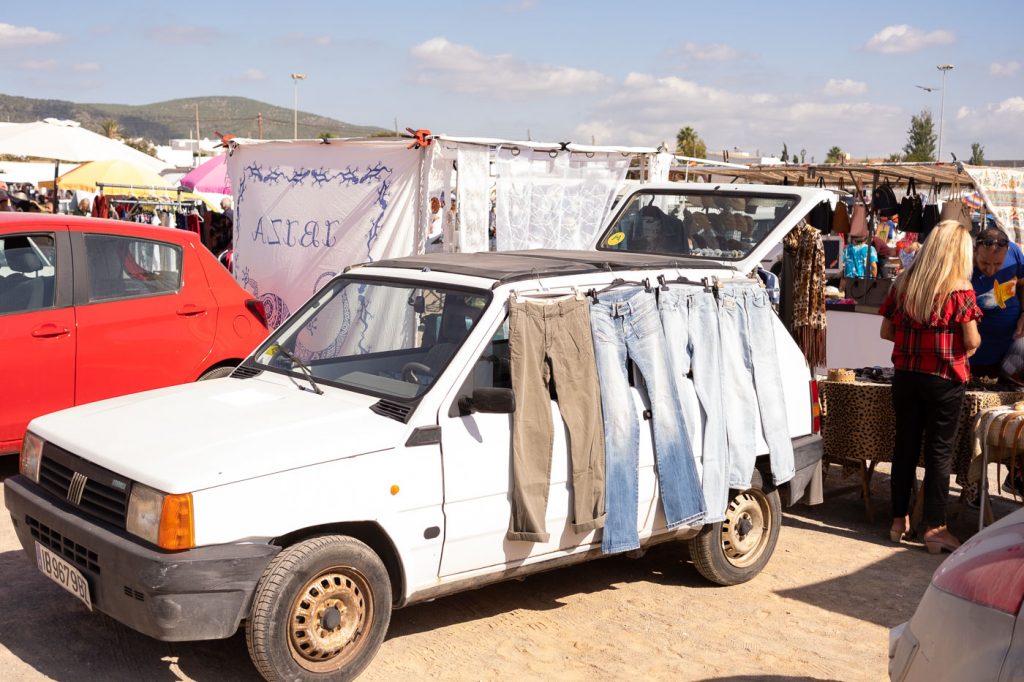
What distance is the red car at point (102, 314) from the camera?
6.53 m

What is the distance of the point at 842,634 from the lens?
520 cm

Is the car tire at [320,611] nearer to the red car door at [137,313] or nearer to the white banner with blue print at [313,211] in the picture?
the red car door at [137,313]

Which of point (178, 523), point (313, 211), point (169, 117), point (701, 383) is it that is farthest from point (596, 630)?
point (169, 117)

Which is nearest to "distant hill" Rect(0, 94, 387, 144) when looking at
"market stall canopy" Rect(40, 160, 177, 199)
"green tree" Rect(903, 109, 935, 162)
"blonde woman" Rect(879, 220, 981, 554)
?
"green tree" Rect(903, 109, 935, 162)

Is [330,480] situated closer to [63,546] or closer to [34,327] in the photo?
[63,546]

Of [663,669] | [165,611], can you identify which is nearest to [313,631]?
[165,611]

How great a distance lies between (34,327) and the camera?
654 centimetres

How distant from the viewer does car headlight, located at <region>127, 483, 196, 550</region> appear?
374 cm

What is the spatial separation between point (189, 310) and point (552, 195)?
3.53 m

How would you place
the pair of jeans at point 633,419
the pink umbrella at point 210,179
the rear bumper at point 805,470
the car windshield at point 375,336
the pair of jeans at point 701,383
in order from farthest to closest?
the pink umbrella at point 210,179, the rear bumper at point 805,470, the pair of jeans at point 701,383, the pair of jeans at point 633,419, the car windshield at point 375,336

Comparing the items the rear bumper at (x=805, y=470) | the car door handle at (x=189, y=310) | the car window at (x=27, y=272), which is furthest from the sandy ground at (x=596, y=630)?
the car door handle at (x=189, y=310)

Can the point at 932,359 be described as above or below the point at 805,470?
above

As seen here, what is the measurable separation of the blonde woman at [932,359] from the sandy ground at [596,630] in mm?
504

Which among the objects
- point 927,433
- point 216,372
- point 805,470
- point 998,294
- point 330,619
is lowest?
point 330,619
